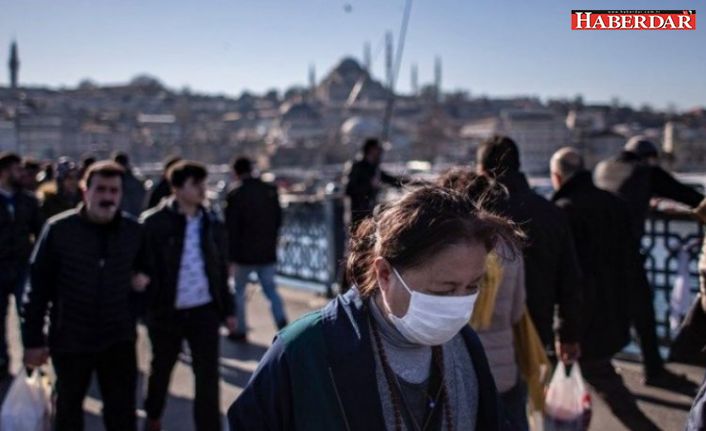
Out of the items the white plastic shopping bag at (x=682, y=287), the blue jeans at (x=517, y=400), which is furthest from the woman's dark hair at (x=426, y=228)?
the white plastic shopping bag at (x=682, y=287)

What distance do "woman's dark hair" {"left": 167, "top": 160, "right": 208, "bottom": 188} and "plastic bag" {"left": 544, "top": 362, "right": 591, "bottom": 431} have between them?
6.53 ft

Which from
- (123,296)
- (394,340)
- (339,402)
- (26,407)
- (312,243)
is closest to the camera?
(339,402)

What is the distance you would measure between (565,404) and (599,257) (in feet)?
3.26

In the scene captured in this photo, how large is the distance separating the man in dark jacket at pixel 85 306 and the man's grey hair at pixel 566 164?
2179mm

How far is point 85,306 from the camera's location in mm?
3510

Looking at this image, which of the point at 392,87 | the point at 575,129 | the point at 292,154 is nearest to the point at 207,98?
the point at 292,154

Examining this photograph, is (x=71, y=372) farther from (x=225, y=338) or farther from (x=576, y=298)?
(x=225, y=338)

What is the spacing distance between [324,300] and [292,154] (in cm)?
10940

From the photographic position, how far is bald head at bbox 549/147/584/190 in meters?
4.08

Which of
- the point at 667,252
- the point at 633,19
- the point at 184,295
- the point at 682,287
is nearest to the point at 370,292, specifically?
the point at 184,295

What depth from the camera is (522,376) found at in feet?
10.2

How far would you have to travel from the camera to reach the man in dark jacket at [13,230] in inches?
206

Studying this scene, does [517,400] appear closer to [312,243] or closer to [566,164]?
[566,164]

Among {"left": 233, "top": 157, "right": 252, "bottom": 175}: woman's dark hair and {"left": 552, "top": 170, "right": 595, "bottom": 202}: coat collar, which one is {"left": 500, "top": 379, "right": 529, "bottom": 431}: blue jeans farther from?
{"left": 233, "top": 157, "right": 252, "bottom": 175}: woman's dark hair
